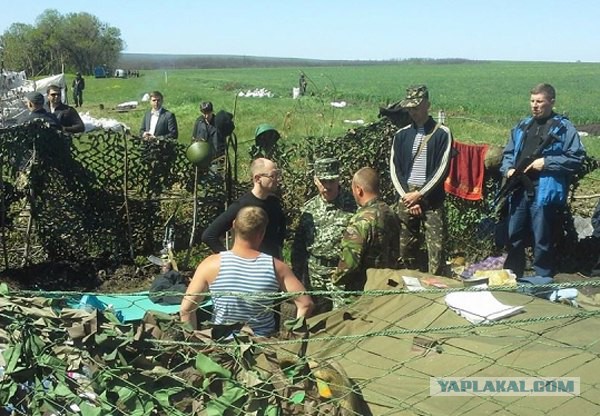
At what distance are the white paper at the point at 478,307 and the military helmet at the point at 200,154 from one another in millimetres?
4045

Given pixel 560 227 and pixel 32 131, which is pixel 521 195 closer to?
pixel 560 227

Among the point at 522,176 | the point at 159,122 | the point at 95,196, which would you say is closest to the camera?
the point at 522,176

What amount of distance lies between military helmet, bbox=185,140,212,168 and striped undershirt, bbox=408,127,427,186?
2.11 meters

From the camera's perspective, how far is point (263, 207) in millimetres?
5535

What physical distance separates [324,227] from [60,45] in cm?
2586

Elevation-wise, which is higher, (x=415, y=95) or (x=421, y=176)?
(x=415, y=95)

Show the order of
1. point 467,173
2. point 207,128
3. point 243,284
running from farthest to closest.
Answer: point 207,128
point 467,173
point 243,284

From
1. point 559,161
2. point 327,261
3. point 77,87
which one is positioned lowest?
point 77,87

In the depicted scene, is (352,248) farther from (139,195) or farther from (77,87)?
(77,87)

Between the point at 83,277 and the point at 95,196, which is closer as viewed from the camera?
the point at 83,277

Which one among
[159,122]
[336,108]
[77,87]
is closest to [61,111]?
[159,122]

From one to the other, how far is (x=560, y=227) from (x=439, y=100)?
45332 millimetres

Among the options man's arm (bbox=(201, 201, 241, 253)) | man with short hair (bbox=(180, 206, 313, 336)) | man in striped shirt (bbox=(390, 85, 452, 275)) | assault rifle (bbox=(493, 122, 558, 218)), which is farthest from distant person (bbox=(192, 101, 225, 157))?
man with short hair (bbox=(180, 206, 313, 336))

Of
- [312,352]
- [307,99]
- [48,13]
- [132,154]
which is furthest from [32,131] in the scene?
[48,13]
